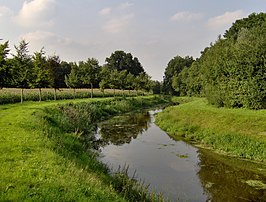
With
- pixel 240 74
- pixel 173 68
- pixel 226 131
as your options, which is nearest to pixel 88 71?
pixel 240 74

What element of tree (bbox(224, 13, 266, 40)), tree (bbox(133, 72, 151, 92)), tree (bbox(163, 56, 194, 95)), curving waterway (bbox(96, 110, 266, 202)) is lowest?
curving waterway (bbox(96, 110, 266, 202))

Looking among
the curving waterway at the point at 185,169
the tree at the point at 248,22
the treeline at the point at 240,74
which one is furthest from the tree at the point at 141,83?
the curving waterway at the point at 185,169

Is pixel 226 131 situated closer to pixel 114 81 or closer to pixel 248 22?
pixel 114 81

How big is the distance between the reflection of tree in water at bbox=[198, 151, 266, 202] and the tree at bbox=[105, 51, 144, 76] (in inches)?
4004

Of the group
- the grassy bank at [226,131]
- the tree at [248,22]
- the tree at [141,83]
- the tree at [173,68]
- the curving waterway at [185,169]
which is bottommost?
the curving waterway at [185,169]

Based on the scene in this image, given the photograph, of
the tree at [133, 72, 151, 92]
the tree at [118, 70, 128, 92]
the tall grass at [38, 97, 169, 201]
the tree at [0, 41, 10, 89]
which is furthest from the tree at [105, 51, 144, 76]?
the tree at [0, 41, 10, 89]

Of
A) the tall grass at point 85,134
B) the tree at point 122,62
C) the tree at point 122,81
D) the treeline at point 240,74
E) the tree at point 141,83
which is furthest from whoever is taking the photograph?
the tree at point 122,62

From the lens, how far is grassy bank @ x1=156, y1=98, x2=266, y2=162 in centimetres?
1683

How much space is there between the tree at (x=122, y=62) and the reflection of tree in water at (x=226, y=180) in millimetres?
101705

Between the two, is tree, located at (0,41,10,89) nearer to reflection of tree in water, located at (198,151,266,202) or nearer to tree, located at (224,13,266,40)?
reflection of tree in water, located at (198,151,266,202)

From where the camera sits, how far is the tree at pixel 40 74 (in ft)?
116

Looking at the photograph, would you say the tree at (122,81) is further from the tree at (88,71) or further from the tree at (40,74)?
the tree at (40,74)

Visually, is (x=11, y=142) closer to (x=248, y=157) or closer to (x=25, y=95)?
(x=248, y=157)

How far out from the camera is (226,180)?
13.1m
